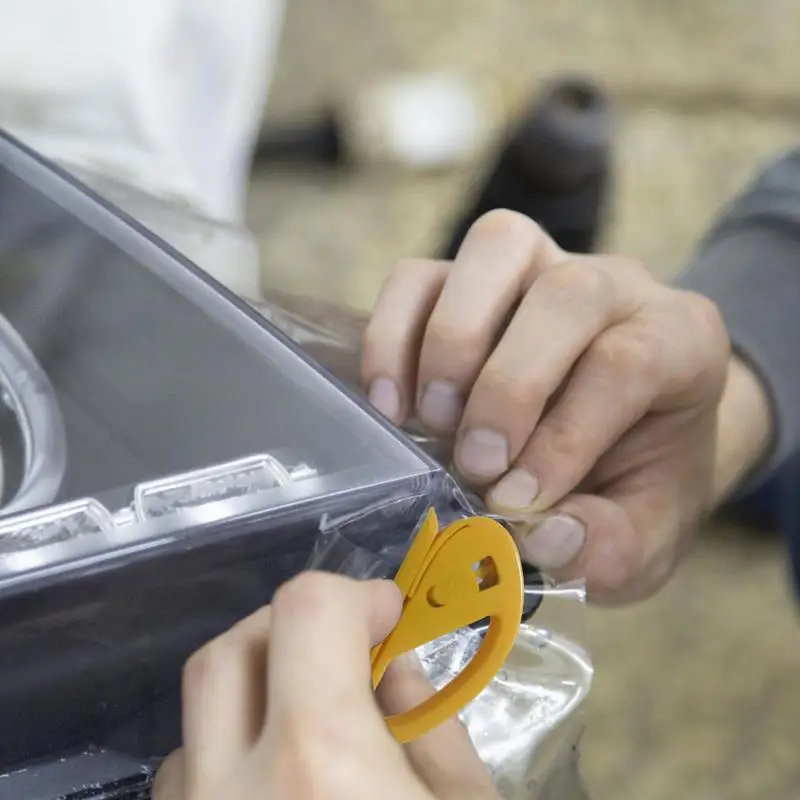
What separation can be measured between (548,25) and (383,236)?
1.46ft

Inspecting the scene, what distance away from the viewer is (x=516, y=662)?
0.34m

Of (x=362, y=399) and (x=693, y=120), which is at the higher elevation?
(x=362, y=399)

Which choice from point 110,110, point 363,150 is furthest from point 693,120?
point 110,110

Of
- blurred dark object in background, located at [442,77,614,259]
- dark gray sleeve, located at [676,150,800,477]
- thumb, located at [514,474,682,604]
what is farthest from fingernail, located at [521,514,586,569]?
blurred dark object in background, located at [442,77,614,259]

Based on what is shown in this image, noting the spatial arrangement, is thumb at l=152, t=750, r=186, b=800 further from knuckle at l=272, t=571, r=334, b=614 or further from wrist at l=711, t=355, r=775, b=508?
wrist at l=711, t=355, r=775, b=508

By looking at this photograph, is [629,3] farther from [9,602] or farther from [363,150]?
[9,602]

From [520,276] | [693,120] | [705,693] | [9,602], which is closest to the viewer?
[9,602]

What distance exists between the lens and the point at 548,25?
1317mm

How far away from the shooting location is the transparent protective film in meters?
0.30

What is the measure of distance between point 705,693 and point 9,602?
2.41ft

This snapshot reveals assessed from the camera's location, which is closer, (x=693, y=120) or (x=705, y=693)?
(x=705, y=693)

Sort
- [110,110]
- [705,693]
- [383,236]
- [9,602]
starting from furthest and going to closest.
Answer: [383,236]
[705,693]
[110,110]
[9,602]

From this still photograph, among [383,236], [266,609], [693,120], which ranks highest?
[266,609]

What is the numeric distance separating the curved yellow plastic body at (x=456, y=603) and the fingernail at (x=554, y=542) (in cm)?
6
